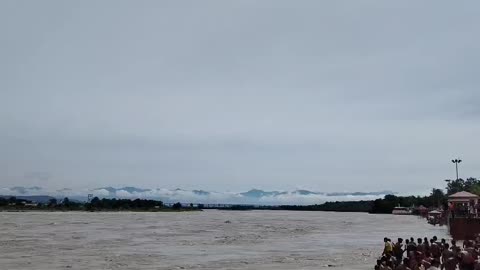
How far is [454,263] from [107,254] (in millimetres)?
21098

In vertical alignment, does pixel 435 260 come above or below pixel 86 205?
below

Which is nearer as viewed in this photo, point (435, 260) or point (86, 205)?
point (435, 260)

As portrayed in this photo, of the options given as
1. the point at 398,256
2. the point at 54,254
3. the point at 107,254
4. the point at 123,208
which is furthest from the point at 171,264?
the point at 123,208

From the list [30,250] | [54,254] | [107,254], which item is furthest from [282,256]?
[30,250]

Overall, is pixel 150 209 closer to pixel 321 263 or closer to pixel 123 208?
pixel 123 208

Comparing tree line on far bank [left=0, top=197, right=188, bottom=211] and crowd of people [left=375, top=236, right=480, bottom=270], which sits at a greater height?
tree line on far bank [left=0, top=197, right=188, bottom=211]

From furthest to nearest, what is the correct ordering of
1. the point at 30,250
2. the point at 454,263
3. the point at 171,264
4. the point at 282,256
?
1. the point at 30,250
2. the point at 282,256
3. the point at 171,264
4. the point at 454,263

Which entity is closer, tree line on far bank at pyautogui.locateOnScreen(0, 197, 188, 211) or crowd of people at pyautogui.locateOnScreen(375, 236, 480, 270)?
crowd of people at pyautogui.locateOnScreen(375, 236, 480, 270)

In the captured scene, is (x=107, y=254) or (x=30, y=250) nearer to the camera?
(x=107, y=254)

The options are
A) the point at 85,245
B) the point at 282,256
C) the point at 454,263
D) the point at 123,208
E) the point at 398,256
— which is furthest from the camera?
the point at 123,208

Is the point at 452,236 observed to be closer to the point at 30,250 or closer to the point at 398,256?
the point at 398,256

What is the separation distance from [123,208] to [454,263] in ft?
592

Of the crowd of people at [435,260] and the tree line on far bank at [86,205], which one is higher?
the tree line on far bank at [86,205]

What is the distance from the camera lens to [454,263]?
18.4m
